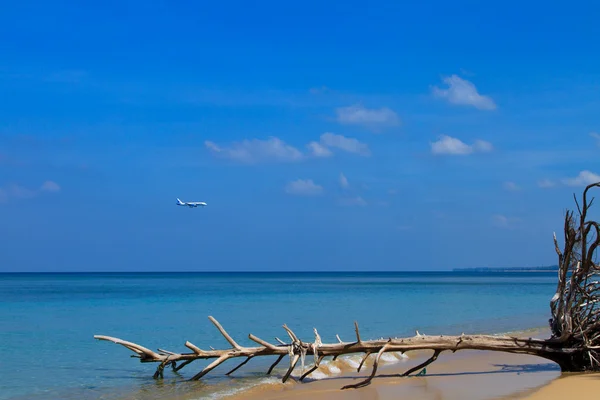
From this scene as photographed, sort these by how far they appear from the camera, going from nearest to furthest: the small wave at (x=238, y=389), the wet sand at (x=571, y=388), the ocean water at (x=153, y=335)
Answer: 1. the wet sand at (x=571, y=388)
2. the small wave at (x=238, y=389)
3. the ocean water at (x=153, y=335)

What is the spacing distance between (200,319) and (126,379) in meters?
14.6

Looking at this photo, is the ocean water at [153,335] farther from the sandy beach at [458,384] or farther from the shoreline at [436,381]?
the sandy beach at [458,384]

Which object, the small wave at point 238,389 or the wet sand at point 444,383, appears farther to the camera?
the small wave at point 238,389

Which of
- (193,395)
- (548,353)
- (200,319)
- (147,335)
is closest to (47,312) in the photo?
(200,319)

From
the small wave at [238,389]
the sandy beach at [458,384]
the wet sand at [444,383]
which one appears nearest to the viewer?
the sandy beach at [458,384]

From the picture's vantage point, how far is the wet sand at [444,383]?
1070cm

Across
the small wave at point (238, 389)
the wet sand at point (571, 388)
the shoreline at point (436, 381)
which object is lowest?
the small wave at point (238, 389)

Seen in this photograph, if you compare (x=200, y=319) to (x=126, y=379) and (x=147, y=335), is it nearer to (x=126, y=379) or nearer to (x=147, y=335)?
(x=147, y=335)

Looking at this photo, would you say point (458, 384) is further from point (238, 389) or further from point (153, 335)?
point (153, 335)

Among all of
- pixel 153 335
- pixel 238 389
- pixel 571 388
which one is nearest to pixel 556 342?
pixel 571 388

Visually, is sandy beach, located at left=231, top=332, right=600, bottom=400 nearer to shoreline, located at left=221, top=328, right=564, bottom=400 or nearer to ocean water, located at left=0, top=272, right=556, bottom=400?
shoreline, located at left=221, top=328, right=564, bottom=400

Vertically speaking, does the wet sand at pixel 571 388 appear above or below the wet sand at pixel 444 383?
above

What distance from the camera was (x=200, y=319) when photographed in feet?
91.4

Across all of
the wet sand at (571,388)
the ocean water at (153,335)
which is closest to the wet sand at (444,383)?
the wet sand at (571,388)
